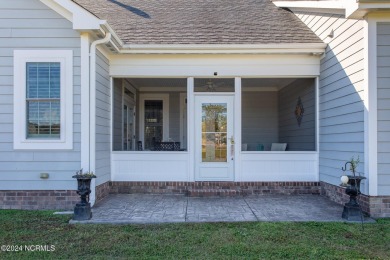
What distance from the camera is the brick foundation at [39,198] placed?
20.8ft

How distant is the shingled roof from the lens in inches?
311

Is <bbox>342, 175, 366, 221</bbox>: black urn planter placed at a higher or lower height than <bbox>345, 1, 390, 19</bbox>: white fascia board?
lower

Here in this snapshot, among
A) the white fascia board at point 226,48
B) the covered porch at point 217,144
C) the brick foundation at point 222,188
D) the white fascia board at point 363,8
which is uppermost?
the white fascia board at point 363,8

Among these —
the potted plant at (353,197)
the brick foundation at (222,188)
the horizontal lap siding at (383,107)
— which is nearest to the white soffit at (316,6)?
the horizontal lap siding at (383,107)

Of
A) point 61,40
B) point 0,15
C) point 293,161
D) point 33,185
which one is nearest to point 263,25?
point 293,161

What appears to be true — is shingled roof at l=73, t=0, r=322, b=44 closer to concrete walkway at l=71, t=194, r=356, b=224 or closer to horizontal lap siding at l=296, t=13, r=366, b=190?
horizontal lap siding at l=296, t=13, r=366, b=190

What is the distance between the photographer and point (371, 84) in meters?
5.77

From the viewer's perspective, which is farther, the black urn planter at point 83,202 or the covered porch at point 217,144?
the covered porch at point 217,144

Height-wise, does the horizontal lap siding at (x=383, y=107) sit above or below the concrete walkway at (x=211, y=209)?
above

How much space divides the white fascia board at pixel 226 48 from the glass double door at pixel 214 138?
109cm

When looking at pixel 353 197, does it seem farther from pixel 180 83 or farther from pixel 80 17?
pixel 180 83

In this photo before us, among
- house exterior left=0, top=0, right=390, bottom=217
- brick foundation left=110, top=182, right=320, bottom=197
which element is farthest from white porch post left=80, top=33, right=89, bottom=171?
brick foundation left=110, top=182, right=320, bottom=197

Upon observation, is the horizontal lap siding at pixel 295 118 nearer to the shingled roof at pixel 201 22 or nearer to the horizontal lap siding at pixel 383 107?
the shingled roof at pixel 201 22

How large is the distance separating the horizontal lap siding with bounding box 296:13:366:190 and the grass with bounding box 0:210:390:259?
1.62 metres
